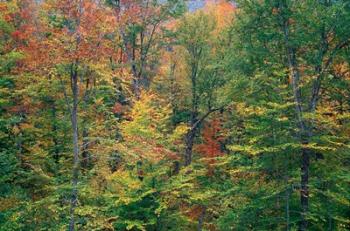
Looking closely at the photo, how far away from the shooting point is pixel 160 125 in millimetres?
20609

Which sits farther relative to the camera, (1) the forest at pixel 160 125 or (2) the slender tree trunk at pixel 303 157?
(2) the slender tree trunk at pixel 303 157

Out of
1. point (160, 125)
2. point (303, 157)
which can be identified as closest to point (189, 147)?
point (160, 125)

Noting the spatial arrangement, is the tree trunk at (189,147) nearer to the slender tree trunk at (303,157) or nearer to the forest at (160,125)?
the forest at (160,125)

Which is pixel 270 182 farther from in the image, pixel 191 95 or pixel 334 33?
pixel 191 95

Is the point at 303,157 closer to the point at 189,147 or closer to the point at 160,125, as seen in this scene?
the point at 160,125

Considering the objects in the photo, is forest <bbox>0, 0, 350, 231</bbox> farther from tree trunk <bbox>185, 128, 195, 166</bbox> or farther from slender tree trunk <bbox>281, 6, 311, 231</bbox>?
tree trunk <bbox>185, 128, 195, 166</bbox>

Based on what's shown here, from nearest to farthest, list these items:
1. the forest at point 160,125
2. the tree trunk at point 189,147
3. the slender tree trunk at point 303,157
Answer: the forest at point 160,125 < the slender tree trunk at point 303,157 < the tree trunk at point 189,147

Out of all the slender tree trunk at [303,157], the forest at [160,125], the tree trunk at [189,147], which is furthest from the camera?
the tree trunk at [189,147]

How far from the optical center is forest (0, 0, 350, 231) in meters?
15.0

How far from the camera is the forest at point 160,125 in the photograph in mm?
15039

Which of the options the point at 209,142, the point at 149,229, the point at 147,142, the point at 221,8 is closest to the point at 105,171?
the point at 147,142

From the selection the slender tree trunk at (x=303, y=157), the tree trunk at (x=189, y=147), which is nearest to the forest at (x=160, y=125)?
the slender tree trunk at (x=303, y=157)

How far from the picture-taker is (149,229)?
19516 mm

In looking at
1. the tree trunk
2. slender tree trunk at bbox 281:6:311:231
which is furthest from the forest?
the tree trunk
